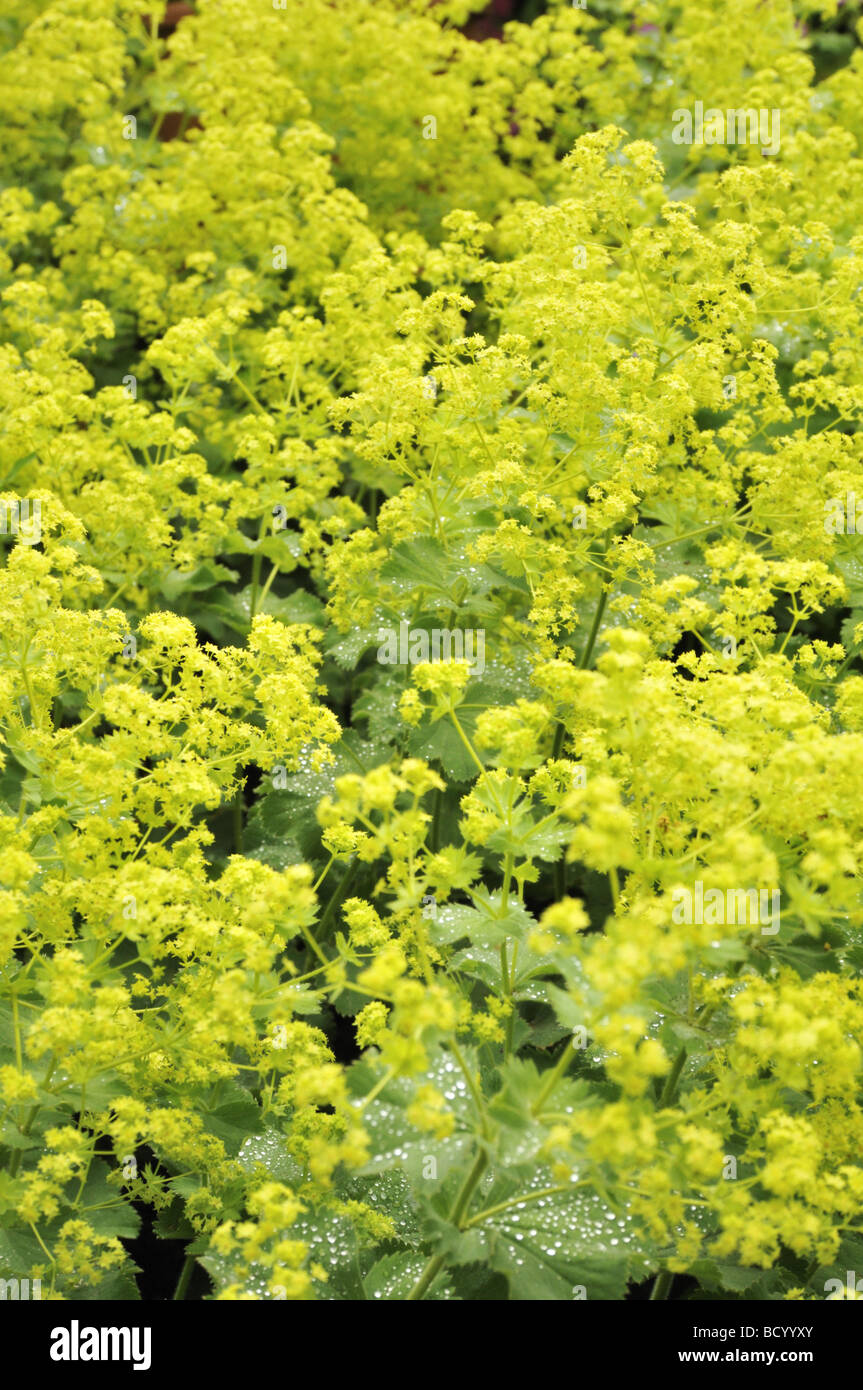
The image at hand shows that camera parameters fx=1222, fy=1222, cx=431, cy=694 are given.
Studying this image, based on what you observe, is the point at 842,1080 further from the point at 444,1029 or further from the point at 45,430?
the point at 45,430

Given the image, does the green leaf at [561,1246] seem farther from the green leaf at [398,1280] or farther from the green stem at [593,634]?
the green stem at [593,634]

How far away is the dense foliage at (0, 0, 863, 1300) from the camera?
7.65ft

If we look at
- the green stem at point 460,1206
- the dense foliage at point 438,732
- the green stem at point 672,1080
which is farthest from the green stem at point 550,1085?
the green stem at point 672,1080

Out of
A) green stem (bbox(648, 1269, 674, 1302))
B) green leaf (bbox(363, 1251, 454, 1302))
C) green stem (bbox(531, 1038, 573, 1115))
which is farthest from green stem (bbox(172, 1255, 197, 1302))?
green stem (bbox(531, 1038, 573, 1115))

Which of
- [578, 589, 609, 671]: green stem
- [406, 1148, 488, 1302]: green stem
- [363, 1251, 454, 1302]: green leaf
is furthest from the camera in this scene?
[578, 589, 609, 671]: green stem

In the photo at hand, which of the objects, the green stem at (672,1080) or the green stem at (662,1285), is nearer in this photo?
the green stem at (672,1080)

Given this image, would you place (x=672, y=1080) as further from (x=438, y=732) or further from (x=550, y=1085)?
(x=438, y=732)

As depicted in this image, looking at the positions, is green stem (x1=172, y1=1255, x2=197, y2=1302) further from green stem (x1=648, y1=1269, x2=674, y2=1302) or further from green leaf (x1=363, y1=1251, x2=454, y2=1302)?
green stem (x1=648, y1=1269, x2=674, y2=1302)

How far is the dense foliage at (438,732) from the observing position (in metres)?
2.33

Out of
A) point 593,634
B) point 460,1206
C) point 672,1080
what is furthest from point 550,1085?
point 593,634

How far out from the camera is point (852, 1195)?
8.01ft

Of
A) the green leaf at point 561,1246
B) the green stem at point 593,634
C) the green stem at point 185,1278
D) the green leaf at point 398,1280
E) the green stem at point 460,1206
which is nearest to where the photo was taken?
the green stem at point 460,1206
